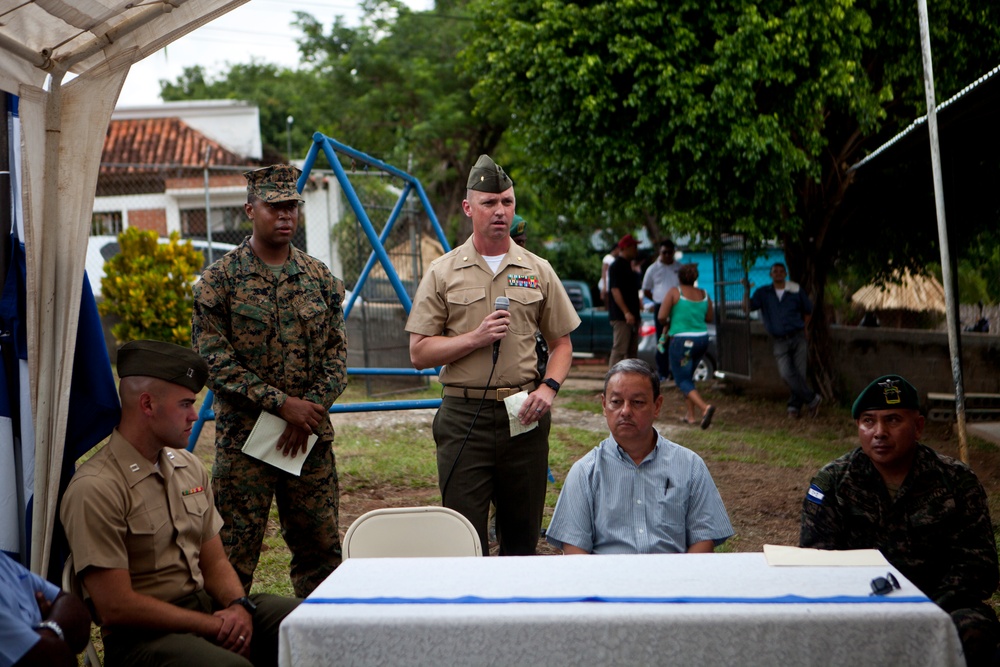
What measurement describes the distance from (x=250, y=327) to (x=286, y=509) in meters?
0.76

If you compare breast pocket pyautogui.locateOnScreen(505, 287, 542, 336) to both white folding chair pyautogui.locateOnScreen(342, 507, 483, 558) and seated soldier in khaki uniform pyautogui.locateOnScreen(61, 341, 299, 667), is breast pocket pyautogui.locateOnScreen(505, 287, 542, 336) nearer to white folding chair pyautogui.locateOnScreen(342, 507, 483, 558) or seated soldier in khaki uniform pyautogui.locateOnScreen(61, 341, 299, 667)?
white folding chair pyautogui.locateOnScreen(342, 507, 483, 558)

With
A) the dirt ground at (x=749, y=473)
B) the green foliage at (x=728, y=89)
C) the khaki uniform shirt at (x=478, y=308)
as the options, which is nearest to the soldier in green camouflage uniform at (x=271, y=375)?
the khaki uniform shirt at (x=478, y=308)

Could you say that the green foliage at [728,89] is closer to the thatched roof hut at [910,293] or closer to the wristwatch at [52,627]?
the thatched roof hut at [910,293]

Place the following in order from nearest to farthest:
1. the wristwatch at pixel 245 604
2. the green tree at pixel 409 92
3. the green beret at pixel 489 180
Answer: the wristwatch at pixel 245 604
the green beret at pixel 489 180
the green tree at pixel 409 92

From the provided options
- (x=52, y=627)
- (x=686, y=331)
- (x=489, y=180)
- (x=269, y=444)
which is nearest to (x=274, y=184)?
(x=489, y=180)

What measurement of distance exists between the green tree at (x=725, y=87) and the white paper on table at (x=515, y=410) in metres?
6.41

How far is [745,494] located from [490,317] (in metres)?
3.94

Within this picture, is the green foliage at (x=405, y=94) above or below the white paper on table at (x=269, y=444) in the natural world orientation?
above

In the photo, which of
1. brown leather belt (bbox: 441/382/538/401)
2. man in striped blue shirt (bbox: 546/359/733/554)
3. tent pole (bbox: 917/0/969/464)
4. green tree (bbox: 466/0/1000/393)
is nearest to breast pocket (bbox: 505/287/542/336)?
brown leather belt (bbox: 441/382/538/401)

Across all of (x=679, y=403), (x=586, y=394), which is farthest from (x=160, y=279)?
(x=679, y=403)

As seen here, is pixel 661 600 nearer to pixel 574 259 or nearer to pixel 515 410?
pixel 515 410

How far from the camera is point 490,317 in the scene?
3787 mm

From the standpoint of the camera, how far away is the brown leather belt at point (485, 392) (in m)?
3.96

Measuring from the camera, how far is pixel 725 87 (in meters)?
9.60
